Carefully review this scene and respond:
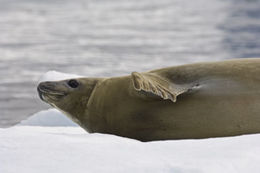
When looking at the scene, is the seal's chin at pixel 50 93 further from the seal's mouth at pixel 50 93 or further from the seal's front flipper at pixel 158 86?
the seal's front flipper at pixel 158 86

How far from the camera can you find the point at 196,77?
3.62 m

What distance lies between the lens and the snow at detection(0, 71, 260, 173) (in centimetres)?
252

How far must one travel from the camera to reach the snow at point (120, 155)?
2516 millimetres

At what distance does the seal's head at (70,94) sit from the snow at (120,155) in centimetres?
88

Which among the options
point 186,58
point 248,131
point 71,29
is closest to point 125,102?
point 248,131

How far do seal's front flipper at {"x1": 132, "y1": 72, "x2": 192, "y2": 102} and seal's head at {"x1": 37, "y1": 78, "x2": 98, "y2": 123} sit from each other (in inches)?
21.0

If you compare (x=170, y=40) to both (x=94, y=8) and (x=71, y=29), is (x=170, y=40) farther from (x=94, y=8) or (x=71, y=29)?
(x=94, y=8)

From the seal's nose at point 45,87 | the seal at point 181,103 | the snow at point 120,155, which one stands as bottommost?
the seal's nose at point 45,87

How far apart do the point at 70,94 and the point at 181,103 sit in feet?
2.85

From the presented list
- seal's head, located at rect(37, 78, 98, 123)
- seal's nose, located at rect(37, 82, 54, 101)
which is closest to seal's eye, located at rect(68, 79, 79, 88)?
seal's head, located at rect(37, 78, 98, 123)

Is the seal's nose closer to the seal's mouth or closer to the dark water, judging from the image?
the seal's mouth

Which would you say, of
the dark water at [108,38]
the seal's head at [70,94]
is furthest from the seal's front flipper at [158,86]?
the dark water at [108,38]

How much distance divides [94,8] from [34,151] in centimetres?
2252

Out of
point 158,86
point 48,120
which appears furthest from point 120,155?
point 48,120
